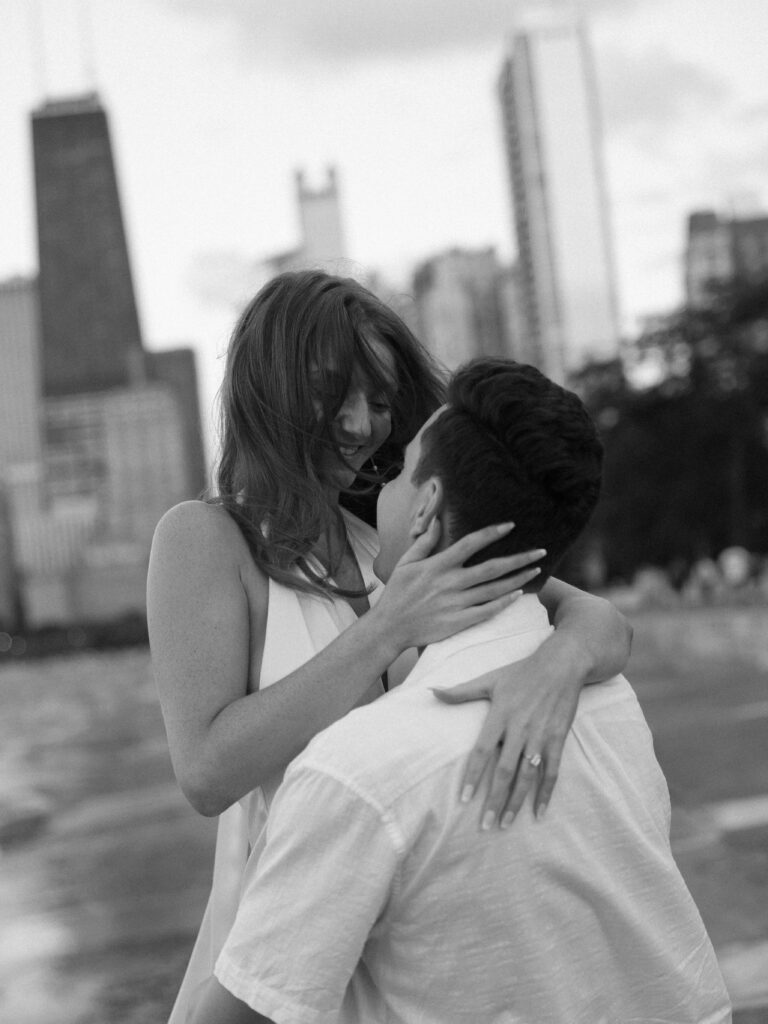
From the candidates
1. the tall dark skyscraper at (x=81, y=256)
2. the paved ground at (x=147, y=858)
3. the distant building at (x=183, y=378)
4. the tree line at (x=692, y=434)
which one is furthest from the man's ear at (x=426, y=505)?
the tall dark skyscraper at (x=81, y=256)

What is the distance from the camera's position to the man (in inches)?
46.7

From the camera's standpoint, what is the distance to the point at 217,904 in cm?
170

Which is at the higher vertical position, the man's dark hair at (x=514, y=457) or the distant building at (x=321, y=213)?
the distant building at (x=321, y=213)

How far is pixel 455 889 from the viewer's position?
3.97ft

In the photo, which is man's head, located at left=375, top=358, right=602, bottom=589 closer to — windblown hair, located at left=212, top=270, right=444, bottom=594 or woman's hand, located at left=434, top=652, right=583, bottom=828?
woman's hand, located at left=434, top=652, right=583, bottom=828

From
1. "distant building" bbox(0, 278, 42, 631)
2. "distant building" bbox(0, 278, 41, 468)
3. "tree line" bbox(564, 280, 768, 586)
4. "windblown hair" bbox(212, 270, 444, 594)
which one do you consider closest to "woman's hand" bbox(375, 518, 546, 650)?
"windblown hair" bbox(212, 270, 444, 594)

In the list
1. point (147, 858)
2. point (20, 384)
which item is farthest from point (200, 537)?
point (20, 384)

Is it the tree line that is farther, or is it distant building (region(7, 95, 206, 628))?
distant building (region(7, 95, 206, 628))

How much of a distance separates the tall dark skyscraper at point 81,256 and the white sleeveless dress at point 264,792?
370ft

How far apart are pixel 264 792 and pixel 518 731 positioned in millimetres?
475

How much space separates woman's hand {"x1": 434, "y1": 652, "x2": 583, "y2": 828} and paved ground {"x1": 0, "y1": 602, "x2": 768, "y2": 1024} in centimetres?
198

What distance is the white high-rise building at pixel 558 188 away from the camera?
90.9m

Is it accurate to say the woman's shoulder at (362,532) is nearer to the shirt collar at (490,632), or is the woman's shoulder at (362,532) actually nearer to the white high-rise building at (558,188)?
the shirt collar at (490,632)

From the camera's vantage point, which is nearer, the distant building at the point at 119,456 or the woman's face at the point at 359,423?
the woman's face at the point at 359,423
